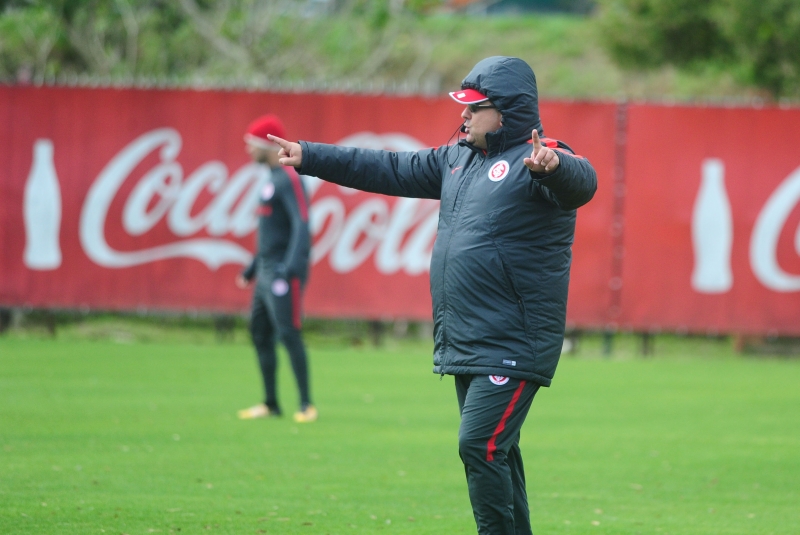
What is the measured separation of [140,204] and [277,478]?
8.38m

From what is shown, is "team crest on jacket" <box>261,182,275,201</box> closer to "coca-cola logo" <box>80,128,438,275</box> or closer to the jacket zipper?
the jacket zipper

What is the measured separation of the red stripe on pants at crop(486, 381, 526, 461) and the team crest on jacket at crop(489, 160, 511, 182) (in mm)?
822

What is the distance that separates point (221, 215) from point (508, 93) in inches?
412

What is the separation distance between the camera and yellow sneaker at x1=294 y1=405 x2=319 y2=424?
32.2 feet

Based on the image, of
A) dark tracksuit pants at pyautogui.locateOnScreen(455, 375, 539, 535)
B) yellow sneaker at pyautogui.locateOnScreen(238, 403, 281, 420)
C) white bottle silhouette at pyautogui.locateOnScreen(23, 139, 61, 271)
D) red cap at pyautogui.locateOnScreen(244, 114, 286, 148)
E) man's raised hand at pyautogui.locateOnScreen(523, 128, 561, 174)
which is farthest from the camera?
white bottle silhouette at pyautogui.locateOnScreen(23, 139, 61, 271)

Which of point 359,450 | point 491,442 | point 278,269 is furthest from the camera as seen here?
point 278,269

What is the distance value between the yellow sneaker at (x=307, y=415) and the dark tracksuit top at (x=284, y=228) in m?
1.03

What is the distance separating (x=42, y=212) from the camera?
1508 centimetres

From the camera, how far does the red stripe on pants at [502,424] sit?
4871 mm

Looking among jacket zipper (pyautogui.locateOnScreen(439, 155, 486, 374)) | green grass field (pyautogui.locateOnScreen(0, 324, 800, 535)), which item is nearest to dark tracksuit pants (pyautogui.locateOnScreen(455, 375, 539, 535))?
jacket zipper (pyautogui.locateOnScreen(439, 155, 486, 374))

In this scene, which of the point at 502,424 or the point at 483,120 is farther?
the point at 483,120

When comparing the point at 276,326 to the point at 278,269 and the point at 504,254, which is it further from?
the point at 504,254

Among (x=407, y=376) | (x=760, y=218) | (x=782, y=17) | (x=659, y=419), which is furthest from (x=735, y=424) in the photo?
(x=782, y=17)

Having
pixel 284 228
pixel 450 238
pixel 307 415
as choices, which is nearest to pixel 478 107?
pixel 450 238
